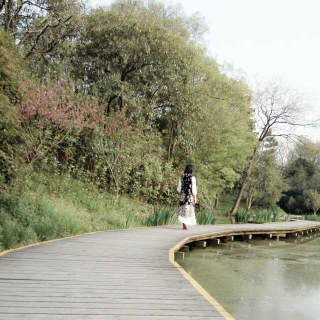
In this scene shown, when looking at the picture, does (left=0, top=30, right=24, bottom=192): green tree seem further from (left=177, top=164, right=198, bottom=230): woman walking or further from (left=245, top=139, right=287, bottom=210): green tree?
(left=245, top=139, right=287, bottom=210): green tree

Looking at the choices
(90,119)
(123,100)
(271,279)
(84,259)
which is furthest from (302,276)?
(123,100)

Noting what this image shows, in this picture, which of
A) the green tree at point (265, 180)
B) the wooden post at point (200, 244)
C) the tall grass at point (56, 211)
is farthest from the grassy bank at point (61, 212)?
the green tree at point (265, 180)

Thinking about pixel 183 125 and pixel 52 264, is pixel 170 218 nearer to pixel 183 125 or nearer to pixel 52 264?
pixel 183 125

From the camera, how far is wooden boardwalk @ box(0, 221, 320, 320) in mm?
2984

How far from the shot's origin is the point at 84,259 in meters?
5.24

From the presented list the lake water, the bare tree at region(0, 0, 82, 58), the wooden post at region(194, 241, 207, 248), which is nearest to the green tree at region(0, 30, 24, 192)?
the lake water

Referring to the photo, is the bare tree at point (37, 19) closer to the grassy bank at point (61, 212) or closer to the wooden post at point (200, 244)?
the grassy bank at point (61, 212)

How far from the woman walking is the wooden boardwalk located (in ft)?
8.94

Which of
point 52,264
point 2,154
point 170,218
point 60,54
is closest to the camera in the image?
point 52,264

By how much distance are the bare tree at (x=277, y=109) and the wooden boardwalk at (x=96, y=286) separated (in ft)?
65.2

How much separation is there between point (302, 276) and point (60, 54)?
10446 millimetres

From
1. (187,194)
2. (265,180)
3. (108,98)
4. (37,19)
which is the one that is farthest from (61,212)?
(265,180)

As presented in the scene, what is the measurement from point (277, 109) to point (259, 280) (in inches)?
824

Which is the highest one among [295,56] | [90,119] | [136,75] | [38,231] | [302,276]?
[295,56]
